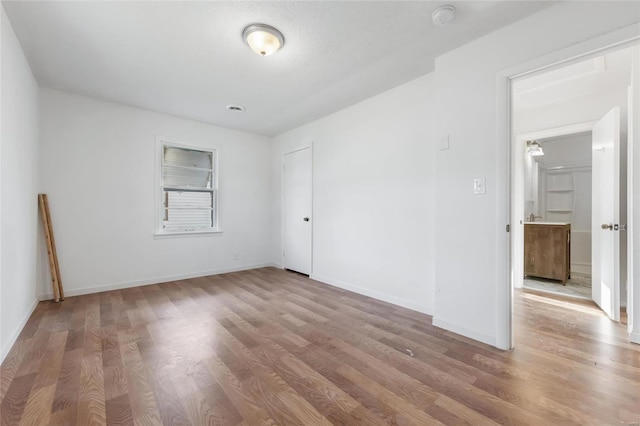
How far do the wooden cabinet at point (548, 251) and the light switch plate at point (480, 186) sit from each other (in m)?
2.99

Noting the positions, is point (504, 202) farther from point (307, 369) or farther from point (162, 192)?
point (162, 192)

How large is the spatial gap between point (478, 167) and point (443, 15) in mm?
1229

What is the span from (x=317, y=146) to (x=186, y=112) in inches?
83.5

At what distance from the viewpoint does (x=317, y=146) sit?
444 centimetres

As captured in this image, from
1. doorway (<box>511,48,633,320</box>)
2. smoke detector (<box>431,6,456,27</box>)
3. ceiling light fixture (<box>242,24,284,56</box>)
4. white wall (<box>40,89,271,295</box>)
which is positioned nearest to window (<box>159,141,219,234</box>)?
white wall (<box>40,89,271,295</box>)

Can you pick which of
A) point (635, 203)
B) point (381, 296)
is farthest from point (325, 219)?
point (635, 203)

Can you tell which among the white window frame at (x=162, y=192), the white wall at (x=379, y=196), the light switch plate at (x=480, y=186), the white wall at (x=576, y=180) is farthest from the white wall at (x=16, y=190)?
the white wall at (x=576, y=180)

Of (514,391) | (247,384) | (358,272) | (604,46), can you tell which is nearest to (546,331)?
(514,391)

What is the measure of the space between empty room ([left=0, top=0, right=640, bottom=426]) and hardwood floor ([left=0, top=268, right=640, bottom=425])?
0.02 m

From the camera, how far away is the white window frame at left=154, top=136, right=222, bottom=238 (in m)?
4.16

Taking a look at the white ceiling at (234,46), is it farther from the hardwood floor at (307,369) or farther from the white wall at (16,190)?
the hardwood floor at (307,369)

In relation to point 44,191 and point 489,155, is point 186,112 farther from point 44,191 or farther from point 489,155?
point 489,155

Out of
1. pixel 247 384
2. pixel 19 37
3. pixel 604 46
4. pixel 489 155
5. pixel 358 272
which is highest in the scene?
pixel 19 37

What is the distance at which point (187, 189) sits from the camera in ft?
14.9
